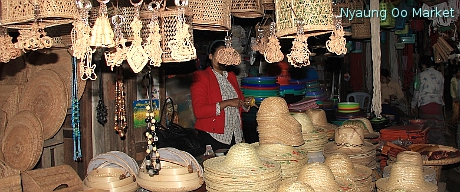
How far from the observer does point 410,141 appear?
14.5ft

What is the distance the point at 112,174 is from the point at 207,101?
1664 mm

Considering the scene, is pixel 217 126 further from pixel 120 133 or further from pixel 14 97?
pixel 14 97

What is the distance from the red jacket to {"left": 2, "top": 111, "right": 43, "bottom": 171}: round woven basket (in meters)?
1.37

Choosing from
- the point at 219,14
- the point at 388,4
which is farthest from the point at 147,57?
the point at 388,4

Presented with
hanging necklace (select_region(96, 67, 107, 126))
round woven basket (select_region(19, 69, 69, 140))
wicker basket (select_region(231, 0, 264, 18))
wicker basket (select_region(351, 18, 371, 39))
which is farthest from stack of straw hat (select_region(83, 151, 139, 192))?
wicker basket (select_region(351, 18, 371, 39))

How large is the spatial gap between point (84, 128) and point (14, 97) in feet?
2.00

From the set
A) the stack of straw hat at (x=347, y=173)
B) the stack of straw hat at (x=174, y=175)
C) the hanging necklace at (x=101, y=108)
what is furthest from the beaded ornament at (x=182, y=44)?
the hanging necklace at (x=101, y=108)

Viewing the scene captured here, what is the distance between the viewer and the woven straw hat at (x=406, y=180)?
2.87m

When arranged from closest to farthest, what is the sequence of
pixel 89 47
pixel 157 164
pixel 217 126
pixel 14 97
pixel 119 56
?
pixel 89 47 < pixel 119 56 < pixel 157 164 < pixel 14 97 < pixel 217 126

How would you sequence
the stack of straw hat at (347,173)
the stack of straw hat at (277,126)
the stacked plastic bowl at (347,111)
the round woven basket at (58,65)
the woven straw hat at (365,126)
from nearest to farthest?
the stack of straw hat at (347,173), the stack of straw hat at (277,126), the round woven basket at (58,65), the woven straw hat at (365,126), the stacked plastic bowl at (347,111)

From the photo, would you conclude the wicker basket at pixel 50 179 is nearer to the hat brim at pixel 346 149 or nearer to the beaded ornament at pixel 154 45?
the beaded ornament at pixel 154 45

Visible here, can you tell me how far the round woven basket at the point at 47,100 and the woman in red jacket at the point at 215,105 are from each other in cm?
119

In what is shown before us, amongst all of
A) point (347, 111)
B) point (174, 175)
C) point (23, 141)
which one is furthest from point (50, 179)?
point (347, 111)

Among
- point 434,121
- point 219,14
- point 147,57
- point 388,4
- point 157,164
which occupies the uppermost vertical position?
point 388,4
